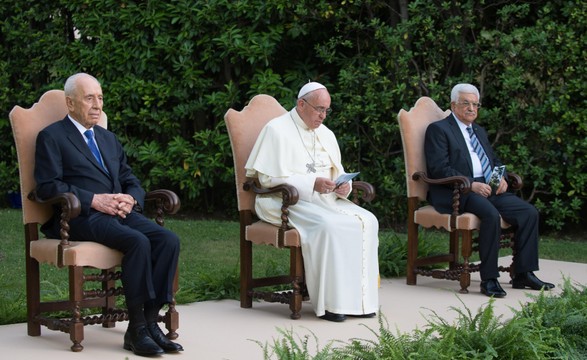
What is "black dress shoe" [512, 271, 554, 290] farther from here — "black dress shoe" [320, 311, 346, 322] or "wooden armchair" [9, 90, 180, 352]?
"wooden armchair" [9, 90, 180, 352]

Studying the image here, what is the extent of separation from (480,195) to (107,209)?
10.9 feet

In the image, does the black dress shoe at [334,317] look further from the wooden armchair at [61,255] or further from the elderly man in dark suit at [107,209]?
the elderly man in dark suit at [107,209]

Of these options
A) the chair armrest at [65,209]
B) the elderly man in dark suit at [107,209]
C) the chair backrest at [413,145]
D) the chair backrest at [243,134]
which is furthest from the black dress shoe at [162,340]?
the chair backrest at [413,145]

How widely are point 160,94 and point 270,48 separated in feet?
4.55

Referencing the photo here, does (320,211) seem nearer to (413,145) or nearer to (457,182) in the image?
(457,182)

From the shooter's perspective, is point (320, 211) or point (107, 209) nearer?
point (107, 209)

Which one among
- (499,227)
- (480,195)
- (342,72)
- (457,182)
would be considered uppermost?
(342,72)

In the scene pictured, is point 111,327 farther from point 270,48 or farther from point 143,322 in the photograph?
point 270,48

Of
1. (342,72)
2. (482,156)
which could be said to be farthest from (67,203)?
(342,72)

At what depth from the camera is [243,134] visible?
7.64m

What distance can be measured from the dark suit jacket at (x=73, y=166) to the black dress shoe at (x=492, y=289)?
9.30 feet

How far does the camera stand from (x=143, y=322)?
19.4ft

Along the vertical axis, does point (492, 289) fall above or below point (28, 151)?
below

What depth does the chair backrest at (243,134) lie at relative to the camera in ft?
24.8
